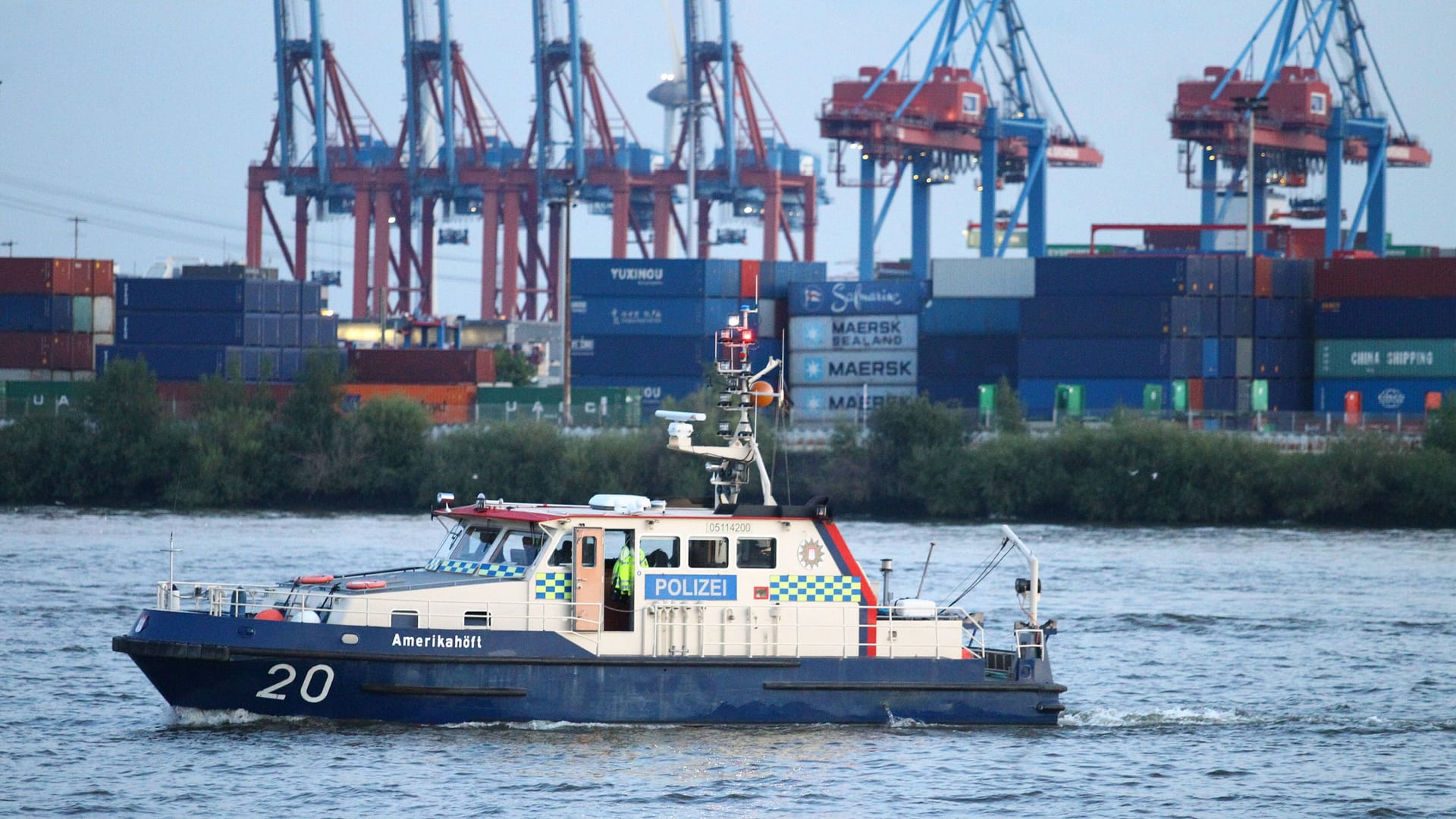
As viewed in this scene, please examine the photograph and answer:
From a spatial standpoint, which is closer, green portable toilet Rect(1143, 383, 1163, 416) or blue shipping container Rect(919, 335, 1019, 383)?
green portable toilet Rect(1143, 383, 1163, 416)

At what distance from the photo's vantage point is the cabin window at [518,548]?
58.5 feet

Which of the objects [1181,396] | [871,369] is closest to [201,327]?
[871,369]

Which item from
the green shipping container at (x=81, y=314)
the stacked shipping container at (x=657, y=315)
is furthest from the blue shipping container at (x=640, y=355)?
the green shipping container at (x=81, y=314)

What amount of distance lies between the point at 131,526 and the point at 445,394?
20.2 m

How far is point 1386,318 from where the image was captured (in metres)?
59.1

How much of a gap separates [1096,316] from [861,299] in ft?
25.8

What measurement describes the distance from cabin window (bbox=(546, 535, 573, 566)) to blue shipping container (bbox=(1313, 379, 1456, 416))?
44.6 metres

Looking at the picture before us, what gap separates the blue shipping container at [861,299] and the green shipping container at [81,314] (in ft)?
78.2

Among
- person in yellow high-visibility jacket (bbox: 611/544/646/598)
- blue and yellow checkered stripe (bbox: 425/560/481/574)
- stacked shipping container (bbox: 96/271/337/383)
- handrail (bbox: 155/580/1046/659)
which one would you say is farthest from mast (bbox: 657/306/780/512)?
stacked shipping container (bbox: 96/271/337/383)

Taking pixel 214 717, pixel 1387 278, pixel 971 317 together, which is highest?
pixel 1387 278

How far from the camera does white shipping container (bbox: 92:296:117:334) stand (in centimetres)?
6581

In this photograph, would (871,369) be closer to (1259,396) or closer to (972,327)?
(972,327)

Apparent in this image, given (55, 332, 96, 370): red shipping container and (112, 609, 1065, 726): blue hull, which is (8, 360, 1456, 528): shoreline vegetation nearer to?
(55, 332, 96, 370): red shipping container

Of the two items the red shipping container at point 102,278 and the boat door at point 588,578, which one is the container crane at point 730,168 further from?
the boat door at point 588,578
